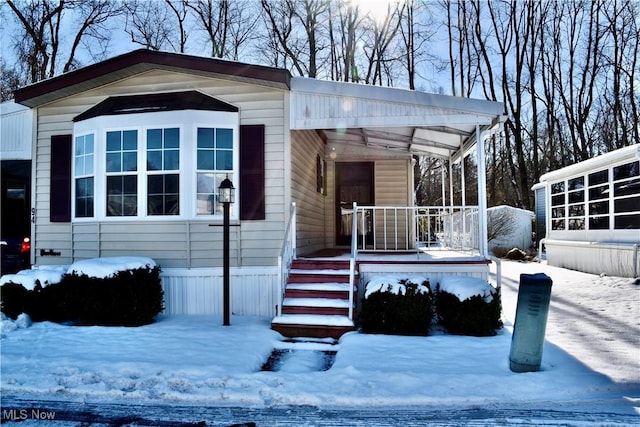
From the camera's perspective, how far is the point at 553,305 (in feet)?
24.2

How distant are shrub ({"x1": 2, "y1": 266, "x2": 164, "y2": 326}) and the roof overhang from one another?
9.95 ft

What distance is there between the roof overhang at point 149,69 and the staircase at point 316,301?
275 cm

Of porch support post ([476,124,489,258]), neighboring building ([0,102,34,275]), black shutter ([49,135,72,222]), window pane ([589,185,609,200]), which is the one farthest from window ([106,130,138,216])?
window pane ([589,185,609,200])

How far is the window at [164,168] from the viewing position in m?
6.47

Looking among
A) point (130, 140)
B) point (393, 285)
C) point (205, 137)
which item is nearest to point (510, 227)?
point (393, 285)

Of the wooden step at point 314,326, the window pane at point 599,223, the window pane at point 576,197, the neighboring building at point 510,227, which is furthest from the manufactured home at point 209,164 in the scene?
the neighboring building at point 510,227

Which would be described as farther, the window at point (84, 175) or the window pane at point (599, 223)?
the window pane at point (599, 223)

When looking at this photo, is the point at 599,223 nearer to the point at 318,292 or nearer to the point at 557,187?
the point at 557,187

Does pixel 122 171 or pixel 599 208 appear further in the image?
pixel 599 208

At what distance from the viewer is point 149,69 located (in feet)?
22.2

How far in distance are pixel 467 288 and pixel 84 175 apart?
19.6 ft

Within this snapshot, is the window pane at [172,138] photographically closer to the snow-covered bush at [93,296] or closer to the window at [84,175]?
the window at [84,175]

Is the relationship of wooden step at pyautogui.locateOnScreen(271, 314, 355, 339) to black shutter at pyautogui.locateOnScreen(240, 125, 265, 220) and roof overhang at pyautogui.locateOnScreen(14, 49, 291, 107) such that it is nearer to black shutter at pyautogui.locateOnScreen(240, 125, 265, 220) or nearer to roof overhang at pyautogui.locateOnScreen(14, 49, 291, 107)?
black shutter at pyautogui.locateOnScreen(240, 125, 265, 220)

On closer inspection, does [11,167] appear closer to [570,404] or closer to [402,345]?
[402,345]
